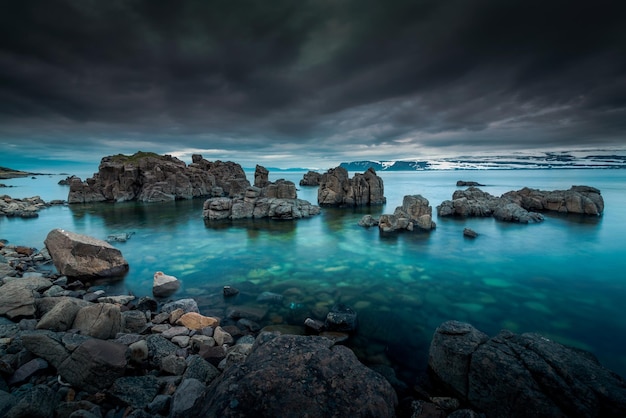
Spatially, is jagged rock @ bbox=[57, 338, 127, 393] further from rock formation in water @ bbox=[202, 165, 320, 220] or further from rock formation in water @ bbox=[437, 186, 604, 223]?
rock formation in water @ bbox=[437, 186, 604, 223]

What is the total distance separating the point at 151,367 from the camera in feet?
26.1

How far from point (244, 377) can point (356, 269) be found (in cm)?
1477

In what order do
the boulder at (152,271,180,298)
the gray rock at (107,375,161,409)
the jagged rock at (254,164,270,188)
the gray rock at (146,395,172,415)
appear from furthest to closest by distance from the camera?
the jagged rock at (254,164,270,188), the boulder at (152,271,180,298), the gray rock at (107,375,161,409), the gray rock at (146,395,172,415)

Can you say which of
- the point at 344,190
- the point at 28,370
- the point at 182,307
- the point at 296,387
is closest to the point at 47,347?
the point at 28,370

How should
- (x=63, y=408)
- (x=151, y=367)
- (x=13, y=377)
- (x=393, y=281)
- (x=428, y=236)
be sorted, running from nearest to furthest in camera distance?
(x=63, y=408) → (x=13, y=377) → (x=151, y=367) → (x=393, y=281) → (x=428, y=236)

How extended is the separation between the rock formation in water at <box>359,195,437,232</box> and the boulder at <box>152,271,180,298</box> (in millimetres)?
21861

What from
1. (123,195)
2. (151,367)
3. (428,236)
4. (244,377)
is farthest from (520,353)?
(123,195)

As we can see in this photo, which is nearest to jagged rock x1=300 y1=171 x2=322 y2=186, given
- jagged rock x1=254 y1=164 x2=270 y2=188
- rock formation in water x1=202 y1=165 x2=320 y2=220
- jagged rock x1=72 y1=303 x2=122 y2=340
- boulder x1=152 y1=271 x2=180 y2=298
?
jagged rock x1=254 y1=164 x2=270 y2=188

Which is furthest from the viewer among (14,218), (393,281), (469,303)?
(14,218)

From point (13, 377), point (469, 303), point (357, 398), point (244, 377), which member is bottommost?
point (469, 303)

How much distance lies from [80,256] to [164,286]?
6211 millimetres

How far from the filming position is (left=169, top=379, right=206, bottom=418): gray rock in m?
5.72

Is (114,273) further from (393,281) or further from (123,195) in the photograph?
(123,195)

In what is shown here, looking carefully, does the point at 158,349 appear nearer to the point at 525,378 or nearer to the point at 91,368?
the point at 91,368
